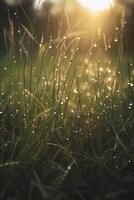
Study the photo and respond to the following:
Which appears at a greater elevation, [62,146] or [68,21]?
[68,21]

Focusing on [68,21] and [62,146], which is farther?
[68,21]

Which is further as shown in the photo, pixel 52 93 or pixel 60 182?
pixel 52 93

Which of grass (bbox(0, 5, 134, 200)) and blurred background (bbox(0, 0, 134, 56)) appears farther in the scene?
blurred background (bbox(0, 0, 134, 56))

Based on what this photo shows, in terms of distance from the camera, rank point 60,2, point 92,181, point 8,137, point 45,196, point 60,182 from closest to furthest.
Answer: point 45,196 < point 60,182 < point 92,181 < point 8,137 < point 60,2

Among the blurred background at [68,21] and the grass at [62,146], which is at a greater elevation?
the blurred background at [68,21]

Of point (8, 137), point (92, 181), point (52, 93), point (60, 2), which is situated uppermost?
point (60, 2)

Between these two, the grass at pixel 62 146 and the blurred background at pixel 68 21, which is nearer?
the grass at pixel 62 146

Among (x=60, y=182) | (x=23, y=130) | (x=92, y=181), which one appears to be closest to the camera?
(x=60, y=182)

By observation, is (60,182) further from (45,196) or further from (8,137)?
(8,137)

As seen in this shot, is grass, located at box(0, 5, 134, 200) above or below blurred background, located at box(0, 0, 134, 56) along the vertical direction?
below

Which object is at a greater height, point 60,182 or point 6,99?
point 6,99

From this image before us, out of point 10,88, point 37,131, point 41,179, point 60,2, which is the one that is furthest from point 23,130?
point 60,2
